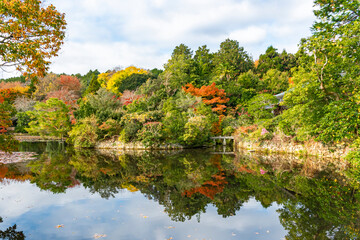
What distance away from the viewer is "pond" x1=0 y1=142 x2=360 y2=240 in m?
4.26

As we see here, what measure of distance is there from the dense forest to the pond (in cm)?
176

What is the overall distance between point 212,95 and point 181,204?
1765 cm

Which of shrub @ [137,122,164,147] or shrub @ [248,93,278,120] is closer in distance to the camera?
shrub @ [137,122,164,147]

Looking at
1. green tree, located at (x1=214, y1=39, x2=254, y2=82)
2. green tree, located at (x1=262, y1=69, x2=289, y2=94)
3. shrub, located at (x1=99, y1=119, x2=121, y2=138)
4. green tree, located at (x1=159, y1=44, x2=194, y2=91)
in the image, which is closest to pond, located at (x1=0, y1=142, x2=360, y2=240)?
shrub, located at (x1=99, y1=119, x2=121, y2=138)

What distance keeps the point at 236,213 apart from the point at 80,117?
1766cm

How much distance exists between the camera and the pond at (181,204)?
14.0 ft

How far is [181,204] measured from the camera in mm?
5613

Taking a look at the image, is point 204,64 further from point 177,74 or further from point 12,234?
point 12,234

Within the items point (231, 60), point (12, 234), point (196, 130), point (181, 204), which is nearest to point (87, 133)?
point (196, 130)

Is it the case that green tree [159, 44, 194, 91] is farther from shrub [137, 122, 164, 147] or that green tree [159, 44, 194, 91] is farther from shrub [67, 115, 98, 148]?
shrub [67, 115, 98, 148]

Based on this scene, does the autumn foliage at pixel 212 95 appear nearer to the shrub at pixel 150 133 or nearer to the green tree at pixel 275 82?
the shrub at pixel 150 133

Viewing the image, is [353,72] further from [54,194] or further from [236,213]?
[54,194]

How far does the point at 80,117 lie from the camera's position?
19.8 meters

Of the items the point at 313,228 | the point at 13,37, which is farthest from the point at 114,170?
the point at 313,228
